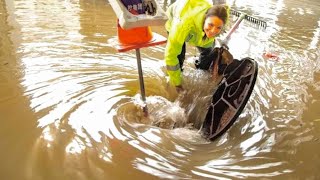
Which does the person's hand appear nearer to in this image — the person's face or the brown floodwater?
the brown floodwater

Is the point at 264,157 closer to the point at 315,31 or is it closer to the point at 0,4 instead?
the point at 315,31

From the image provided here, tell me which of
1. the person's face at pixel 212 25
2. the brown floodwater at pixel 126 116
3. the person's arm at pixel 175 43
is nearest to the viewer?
the brown floodwater at pixel 126 116

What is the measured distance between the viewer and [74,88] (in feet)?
10.9

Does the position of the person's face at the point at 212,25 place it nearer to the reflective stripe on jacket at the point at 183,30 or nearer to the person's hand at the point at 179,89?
the reflective stripe on jacket at the point at 183,30

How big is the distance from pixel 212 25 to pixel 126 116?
3.88 ft

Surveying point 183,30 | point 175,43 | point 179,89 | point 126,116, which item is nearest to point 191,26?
point 183,30

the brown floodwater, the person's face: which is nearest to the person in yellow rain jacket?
the person's face

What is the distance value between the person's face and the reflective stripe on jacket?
0.14 m

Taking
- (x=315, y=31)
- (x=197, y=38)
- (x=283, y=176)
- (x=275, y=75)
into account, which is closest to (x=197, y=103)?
(x=197, y=38)

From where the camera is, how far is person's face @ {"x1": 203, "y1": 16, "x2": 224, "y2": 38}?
2.73m

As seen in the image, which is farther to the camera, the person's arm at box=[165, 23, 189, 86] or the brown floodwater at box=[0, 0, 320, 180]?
the person's arm at box=[165, 23, 189, 86]

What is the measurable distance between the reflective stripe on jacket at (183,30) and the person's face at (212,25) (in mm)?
144

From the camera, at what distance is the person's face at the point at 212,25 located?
8.95ft

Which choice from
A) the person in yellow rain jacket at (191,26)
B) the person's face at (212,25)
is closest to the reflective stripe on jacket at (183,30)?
the person in yellow rain jacket at (191,26)
